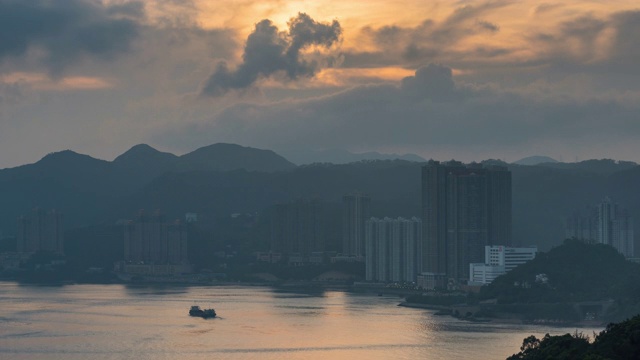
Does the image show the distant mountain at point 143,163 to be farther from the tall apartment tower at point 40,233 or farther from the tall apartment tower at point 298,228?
the tall apartment tower at point 298,228

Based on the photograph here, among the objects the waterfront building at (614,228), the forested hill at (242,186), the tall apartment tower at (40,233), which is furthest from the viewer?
the forested hill at (242,186)

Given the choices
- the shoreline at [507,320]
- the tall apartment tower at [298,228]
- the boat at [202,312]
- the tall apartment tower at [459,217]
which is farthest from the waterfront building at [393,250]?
the boat at [202,312]

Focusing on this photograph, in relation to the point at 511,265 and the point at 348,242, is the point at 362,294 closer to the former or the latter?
the point at 511,265

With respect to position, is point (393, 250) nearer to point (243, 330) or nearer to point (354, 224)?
point (354, 224)

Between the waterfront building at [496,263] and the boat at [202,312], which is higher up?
the waterfront building at [496,263]

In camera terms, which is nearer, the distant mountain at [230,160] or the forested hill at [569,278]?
the forested hill at [569,278]

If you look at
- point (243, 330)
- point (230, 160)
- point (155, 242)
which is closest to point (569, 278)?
point (243, 330)

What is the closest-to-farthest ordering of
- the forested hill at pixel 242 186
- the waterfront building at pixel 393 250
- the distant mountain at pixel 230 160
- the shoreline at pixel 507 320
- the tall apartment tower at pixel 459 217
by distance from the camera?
the shoreline at pixel 507 320 → the tall apartment tower at pixel 459 217 → the waterfront building at pixel 393 250 → the forested hill at pixel 242 186 → the distant mountain at pixel 230 160
